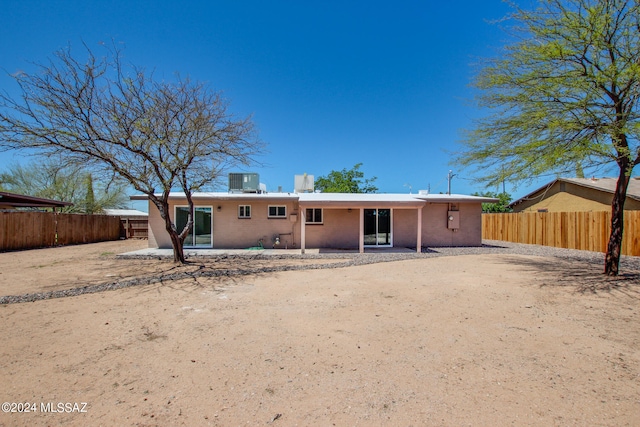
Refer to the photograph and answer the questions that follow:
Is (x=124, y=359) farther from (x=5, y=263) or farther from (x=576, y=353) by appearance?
(x=5, y=263)

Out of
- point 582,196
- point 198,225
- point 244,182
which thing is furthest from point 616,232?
point 198,225

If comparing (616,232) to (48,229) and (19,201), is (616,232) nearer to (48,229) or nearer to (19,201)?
(48,229)

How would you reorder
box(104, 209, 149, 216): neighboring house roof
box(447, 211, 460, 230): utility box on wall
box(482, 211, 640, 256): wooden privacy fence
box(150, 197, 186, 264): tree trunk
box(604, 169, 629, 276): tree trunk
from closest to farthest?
1. box(604, 169, 629, 276): tree trunk
2. box(150, 197, 186, 264): tree trunk
3. box(482, 211, 640, 256): wooden privacy fence
4. box(447, 211, 460, 230): utility box on wall
5. box(104, 209, 149, 216): neighboring house roof

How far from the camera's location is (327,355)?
3.38 metres

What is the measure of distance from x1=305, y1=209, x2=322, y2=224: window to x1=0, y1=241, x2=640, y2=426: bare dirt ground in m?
7.38

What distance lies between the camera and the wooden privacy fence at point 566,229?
11.1 m

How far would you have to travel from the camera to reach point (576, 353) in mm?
3398

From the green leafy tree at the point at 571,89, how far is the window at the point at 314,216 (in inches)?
303

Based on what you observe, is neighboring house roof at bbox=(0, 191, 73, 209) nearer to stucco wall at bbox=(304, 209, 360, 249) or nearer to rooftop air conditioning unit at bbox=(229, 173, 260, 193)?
rooftop air conditioning unit at bbox=(229, 173, 260, 193)

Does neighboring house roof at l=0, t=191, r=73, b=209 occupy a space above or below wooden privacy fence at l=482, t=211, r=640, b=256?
above

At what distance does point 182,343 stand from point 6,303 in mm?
4272

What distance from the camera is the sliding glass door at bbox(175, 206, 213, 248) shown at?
1359 cm

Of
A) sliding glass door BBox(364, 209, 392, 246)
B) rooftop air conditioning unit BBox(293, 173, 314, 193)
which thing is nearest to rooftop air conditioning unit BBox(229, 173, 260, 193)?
rooftop air conditioning unit BBox(293, 173, 314, 193)

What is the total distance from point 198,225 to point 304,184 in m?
5.86
